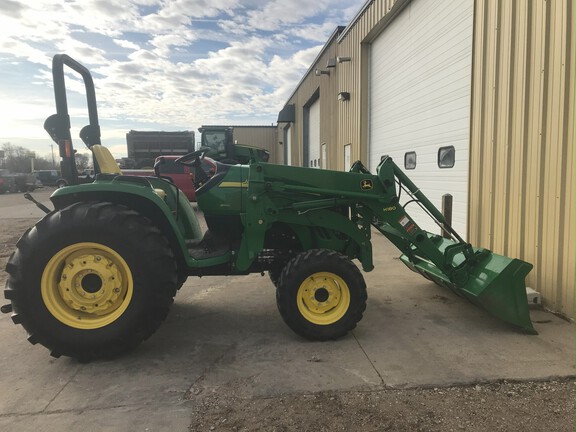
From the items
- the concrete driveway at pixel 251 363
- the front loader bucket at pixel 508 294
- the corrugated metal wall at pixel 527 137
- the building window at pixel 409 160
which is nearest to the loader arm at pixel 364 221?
the front loader bucket at pixel 508 294

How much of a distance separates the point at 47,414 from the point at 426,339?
2.89 m

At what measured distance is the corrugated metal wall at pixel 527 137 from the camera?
3.99 m

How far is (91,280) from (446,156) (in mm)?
5510

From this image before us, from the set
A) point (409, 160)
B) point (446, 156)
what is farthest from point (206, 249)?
point (409, 160)

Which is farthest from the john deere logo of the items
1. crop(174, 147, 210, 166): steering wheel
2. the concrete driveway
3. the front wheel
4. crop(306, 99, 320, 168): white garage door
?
crop(306, 99, 320, 168): white garage door

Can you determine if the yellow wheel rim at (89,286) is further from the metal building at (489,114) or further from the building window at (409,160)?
the building window at (409,160)

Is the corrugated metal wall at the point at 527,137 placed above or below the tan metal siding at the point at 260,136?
below

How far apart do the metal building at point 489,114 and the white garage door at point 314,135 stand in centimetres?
839

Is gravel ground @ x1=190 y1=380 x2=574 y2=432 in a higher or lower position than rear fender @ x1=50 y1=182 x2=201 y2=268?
lower

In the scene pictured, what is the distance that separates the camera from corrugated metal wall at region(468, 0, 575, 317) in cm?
399

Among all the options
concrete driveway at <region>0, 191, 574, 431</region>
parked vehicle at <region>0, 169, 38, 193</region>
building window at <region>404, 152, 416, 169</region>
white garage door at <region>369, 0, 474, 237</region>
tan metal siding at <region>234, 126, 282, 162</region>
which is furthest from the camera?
tan metal siding at <region>234, 126, 282, 162</region>

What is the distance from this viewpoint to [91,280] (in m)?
3.26

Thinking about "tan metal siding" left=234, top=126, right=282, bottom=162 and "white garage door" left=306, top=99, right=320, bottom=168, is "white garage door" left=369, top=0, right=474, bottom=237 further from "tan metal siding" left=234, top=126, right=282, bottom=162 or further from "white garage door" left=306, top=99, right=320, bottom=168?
"tan metal siding" left=234, top=126, right=282, bottom=162

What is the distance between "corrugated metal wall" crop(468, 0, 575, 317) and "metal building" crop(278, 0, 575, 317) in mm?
11
